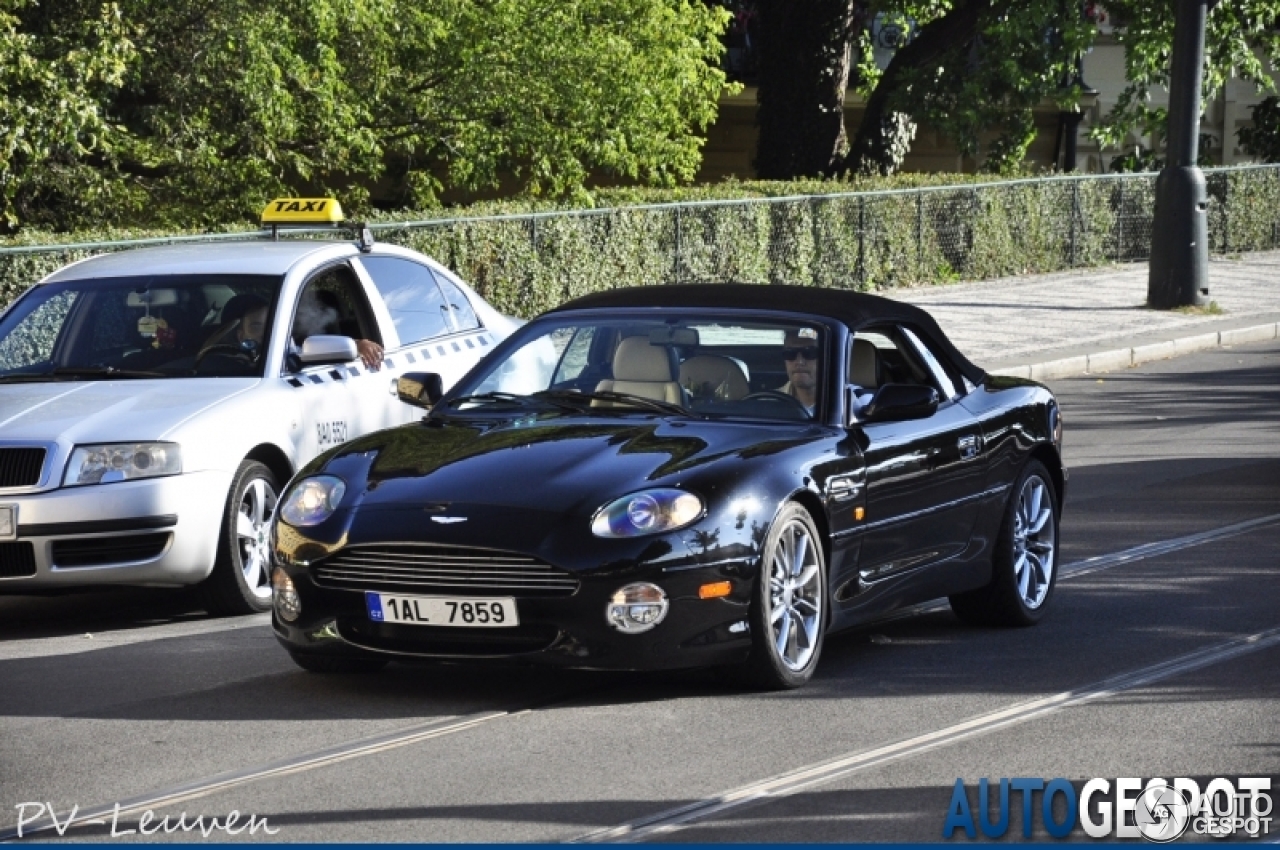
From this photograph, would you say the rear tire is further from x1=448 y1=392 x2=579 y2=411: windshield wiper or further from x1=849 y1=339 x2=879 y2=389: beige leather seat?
x1=849 y1=339 x2=879 y2=389: beige leather seat

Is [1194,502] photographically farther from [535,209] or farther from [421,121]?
[421,121]

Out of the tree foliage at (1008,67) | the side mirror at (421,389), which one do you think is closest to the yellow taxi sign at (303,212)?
the side mirror at (421,389)

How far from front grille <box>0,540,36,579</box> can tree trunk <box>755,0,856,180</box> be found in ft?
78.0

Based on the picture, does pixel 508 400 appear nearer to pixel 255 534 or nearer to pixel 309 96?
pixel 255 534

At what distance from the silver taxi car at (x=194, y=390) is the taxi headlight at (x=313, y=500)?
153 centimetres

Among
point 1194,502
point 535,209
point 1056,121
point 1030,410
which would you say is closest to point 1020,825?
point 1030,410

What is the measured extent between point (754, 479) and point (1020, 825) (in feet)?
6.35

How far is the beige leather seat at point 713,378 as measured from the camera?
816 centimetres

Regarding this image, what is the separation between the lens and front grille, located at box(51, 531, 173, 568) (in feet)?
29.1

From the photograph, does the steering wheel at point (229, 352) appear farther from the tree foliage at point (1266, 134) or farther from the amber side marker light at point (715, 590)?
the tree foliage at point (1266, 134)

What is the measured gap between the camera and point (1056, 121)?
4412 centimetres

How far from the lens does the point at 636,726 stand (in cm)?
696

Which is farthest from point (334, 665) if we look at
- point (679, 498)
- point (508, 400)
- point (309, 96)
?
point (309, 96)

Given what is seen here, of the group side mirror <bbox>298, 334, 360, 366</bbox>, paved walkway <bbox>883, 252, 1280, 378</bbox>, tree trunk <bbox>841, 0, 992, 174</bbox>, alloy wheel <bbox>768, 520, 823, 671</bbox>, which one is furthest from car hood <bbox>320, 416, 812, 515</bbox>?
tree trunk <bbox>841, 0, 992, 174</bbox>
